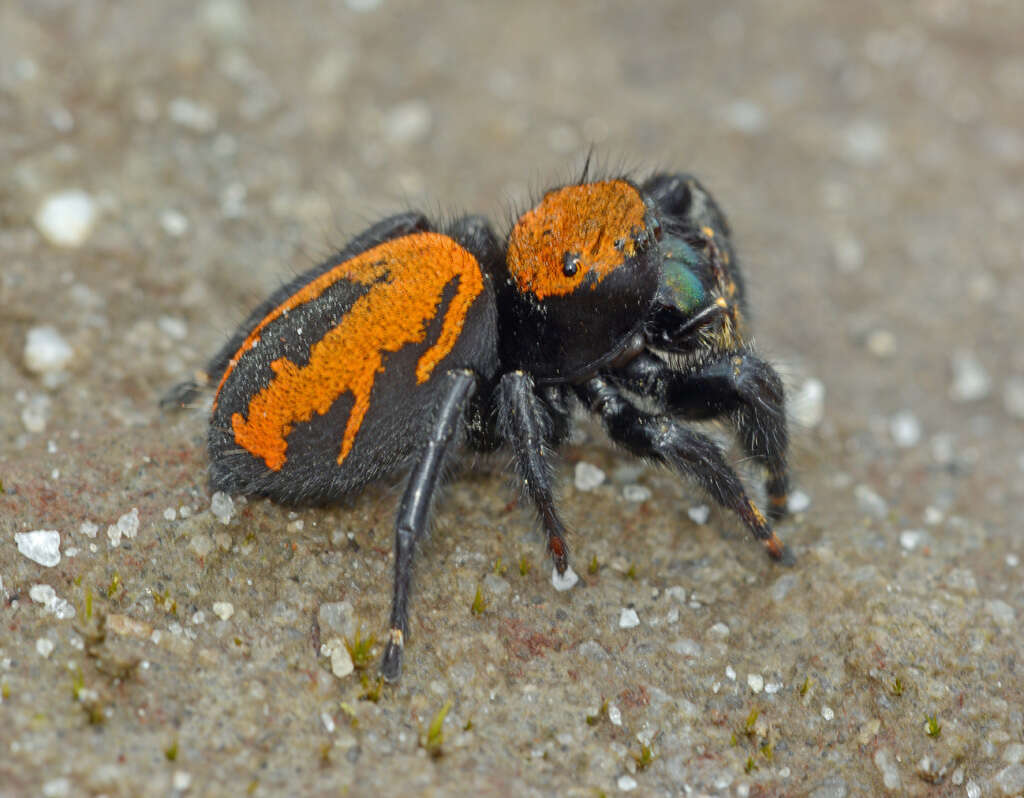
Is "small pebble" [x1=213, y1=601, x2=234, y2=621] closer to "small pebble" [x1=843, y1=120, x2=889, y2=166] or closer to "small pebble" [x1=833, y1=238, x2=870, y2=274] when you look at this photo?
"small pebble" [x1=833, y1=238, x2=870, y2=274]

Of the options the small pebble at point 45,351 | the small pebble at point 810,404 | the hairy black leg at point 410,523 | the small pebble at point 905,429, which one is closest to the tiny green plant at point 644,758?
the hairy black leg at point 410,523

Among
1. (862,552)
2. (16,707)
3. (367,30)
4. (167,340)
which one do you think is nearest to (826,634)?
(862,552)

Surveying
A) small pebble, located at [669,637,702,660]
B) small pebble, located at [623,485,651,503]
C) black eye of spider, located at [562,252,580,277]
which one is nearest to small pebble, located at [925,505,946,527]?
Result: small pebble, located at [623,485,651,503]

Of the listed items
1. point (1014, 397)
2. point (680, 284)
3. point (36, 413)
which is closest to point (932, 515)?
point (1014, 397)

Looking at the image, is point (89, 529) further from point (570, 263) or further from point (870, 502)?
point (870, 502)

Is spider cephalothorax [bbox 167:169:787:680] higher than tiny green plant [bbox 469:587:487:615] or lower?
higher
